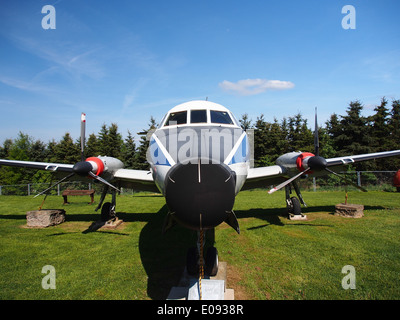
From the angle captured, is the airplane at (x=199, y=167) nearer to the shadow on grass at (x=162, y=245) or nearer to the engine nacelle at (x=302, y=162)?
the engine nacelle at (x=302, y=162)

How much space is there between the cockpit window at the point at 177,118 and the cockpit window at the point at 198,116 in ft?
0.53

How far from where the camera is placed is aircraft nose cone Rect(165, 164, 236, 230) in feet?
8.13

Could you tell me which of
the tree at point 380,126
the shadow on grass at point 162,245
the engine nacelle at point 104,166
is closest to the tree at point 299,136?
the tree at point 380,126

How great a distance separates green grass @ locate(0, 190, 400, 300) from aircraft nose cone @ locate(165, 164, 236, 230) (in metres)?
2.45

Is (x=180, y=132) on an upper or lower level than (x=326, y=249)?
upper

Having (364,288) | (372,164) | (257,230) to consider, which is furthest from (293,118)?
(364,288)

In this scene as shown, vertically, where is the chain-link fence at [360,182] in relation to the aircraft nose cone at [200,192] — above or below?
below

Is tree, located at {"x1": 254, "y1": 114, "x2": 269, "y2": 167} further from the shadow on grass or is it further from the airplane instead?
the airplane

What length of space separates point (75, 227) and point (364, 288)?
31.6ft

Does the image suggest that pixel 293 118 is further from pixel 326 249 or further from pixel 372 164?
pixel 326 249

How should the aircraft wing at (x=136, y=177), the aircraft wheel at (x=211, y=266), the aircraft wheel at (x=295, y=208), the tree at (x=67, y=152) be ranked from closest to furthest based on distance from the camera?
the aircraft wheel at (x=211, y=266), the aircraft wing at (x=136, y=177), the aircraft wheel at (x=295, y=208), the tree at (x=67, y=152)

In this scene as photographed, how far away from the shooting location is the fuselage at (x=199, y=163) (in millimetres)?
2502
